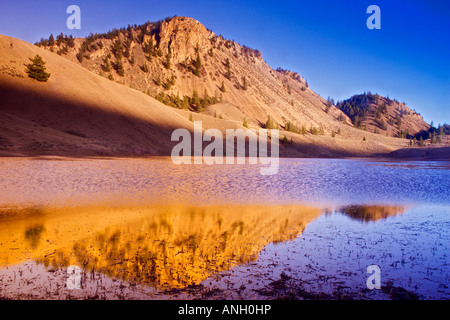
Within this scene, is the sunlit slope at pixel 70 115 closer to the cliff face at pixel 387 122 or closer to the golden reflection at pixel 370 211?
the golden reflection at pixel 370 211

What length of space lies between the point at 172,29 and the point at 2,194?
5117 inches

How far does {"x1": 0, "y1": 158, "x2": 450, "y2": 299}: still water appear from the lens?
18.0ft

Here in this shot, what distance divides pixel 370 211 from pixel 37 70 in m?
60.5

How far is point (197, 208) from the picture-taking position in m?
13.2

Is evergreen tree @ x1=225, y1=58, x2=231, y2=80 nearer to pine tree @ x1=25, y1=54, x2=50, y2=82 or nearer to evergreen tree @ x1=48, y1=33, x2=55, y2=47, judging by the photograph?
evergreen tree @ x1=48, y1=33, x2=55, y2=47

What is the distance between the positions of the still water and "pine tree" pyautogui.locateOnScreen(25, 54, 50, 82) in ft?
154

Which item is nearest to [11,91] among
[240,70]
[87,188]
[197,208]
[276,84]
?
[87,188]

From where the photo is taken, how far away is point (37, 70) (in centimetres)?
5516

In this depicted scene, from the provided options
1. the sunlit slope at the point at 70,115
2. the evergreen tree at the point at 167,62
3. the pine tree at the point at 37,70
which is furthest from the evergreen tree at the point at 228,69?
the pine tree at the point at 37,70

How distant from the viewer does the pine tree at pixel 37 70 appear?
54.5m

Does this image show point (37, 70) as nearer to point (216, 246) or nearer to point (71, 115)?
point (71, 115)

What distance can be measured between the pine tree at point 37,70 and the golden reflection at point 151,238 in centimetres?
5299

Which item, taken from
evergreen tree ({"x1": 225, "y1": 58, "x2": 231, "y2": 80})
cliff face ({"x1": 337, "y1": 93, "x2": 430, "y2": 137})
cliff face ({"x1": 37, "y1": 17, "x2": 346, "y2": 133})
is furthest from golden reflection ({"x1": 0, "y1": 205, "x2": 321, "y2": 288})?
cliff face ({"x1": 337, "y1": 93, "x2": 430, "y2": 137})
